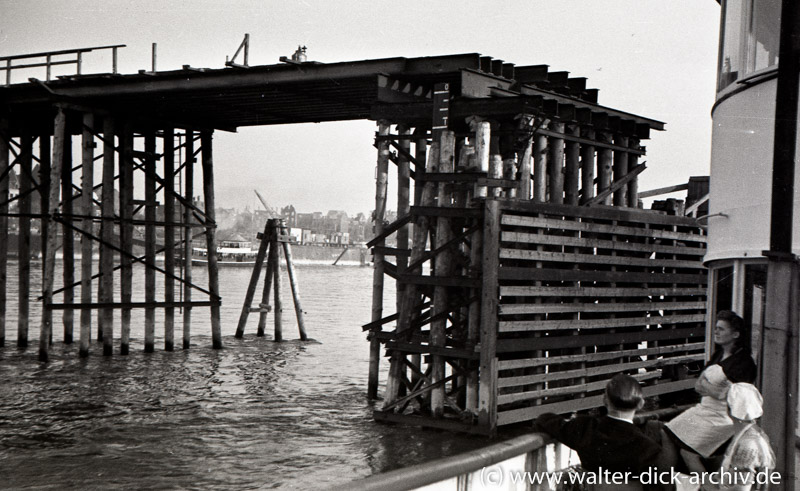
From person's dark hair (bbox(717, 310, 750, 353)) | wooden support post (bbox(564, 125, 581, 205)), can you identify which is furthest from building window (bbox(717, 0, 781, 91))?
wooden support post (bbox(564, 125, 581, 205))

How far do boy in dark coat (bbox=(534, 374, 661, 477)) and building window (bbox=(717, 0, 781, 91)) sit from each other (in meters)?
4.50

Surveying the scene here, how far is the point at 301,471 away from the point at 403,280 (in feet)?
10.1

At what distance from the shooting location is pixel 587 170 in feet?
54.6

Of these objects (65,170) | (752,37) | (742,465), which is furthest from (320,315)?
(742,465)

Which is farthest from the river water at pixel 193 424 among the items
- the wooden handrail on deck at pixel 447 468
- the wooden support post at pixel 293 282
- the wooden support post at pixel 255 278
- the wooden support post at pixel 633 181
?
the wooden support post at pixel 633 181

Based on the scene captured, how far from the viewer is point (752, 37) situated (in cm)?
859

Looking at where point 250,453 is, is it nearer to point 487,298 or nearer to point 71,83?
point 487,298

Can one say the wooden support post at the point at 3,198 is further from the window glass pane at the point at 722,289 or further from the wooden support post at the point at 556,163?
the window glass pane at the point at 722,289

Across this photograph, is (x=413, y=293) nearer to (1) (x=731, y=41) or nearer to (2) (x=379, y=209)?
(2) (x=379, y=209)

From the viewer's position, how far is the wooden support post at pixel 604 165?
17.0m

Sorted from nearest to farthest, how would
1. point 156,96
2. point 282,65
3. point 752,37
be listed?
point 752,37
point 282,65
point 156,96

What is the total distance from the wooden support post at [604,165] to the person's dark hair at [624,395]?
12.3 meters

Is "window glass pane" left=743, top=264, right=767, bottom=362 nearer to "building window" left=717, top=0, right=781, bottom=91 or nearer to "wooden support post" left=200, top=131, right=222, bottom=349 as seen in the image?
"building window" left=717, top=0, right=781, bottom=91

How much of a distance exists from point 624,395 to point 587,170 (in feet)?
39.8
